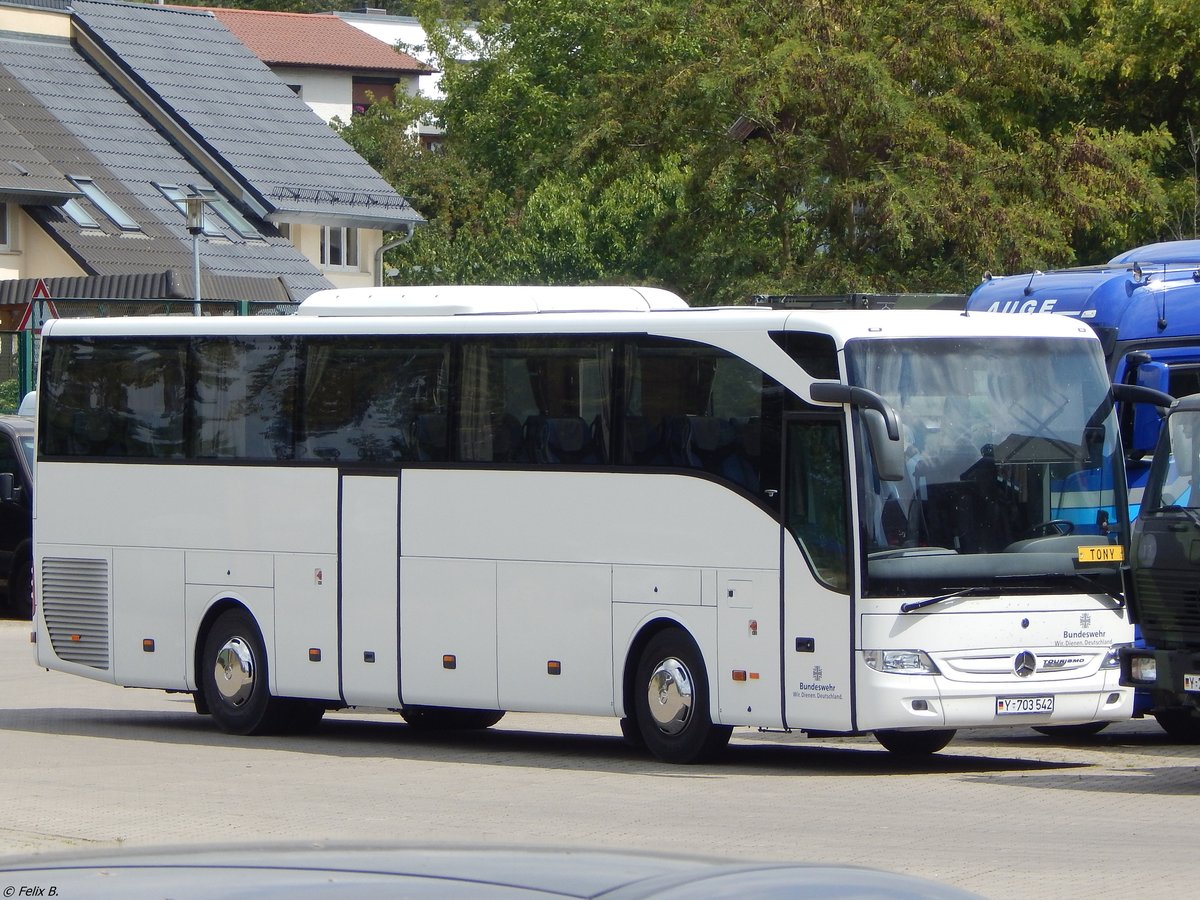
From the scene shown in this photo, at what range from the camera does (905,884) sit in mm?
3074

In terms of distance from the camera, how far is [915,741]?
1434cm

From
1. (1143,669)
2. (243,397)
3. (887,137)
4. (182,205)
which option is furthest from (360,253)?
(1143,669)

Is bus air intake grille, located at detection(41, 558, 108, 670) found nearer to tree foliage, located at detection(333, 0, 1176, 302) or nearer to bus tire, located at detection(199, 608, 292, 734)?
bus tire, located at detection(199, 608, 292, 734)

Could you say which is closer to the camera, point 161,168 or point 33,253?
point 33,253

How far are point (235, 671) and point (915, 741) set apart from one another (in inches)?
210

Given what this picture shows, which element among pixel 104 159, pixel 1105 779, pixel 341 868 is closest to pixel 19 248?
pixel 104 159

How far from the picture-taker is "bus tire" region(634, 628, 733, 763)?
522 inches

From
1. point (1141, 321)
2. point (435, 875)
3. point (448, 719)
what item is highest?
point (1141, 321)

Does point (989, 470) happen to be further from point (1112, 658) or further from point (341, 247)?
point (341, 247)

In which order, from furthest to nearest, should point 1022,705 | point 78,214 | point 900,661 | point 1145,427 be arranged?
point 78,214 → point 1145,427 → point 1022,705 → point 900,661

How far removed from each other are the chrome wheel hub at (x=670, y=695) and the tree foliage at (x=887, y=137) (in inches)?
668

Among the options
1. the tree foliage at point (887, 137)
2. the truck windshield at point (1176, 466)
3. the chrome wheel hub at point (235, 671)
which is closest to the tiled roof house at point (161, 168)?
the tree foliage at point (887, 137)

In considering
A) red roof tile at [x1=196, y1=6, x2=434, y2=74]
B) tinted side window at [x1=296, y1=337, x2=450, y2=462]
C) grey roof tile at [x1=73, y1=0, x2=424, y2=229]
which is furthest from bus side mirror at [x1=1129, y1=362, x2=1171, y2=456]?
red roof tile at [x1=196, y1=6, x2=434, y2=74]

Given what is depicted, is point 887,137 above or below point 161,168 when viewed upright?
below
